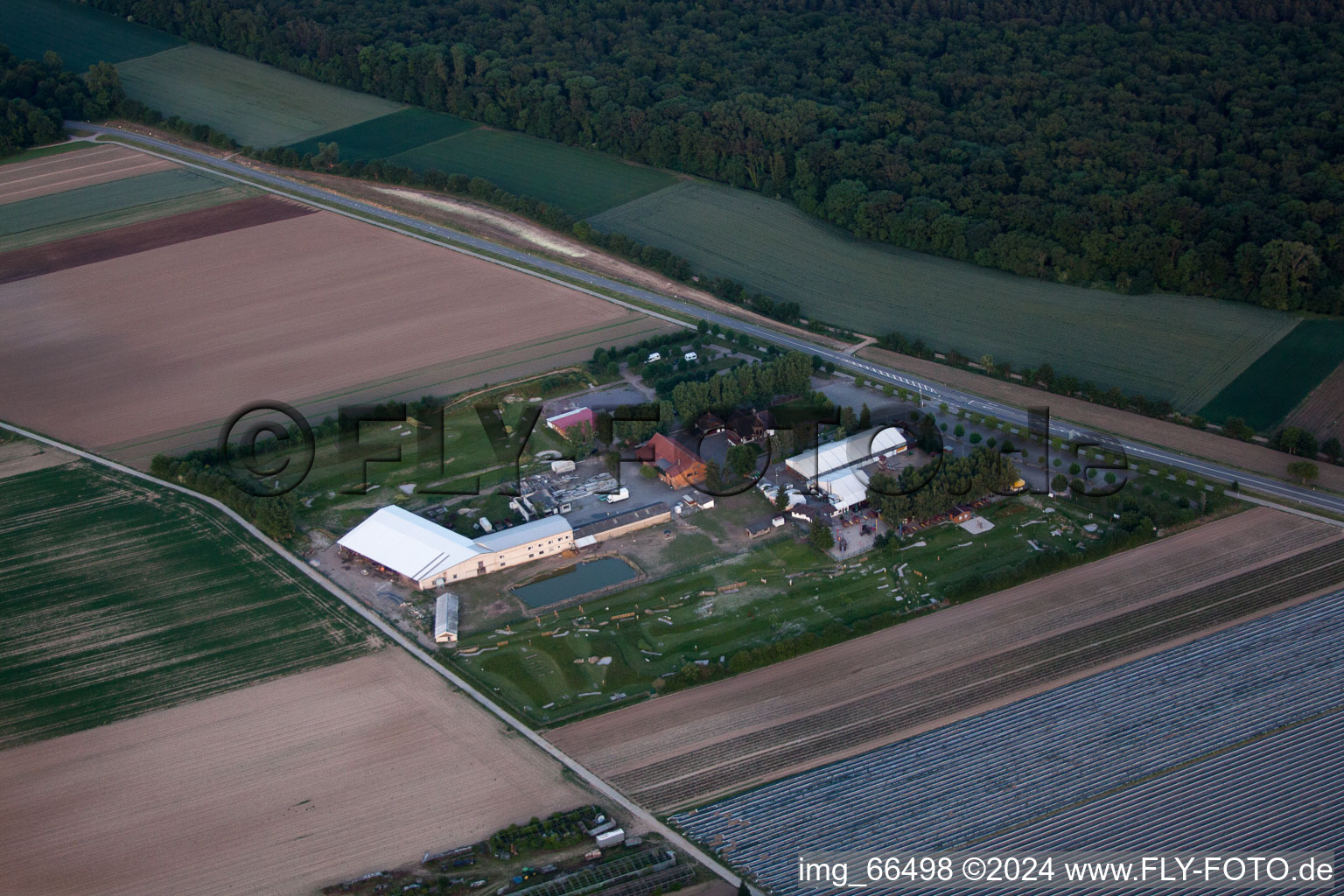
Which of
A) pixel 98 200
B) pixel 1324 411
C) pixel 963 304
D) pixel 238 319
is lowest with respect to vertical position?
pixel 1324 411

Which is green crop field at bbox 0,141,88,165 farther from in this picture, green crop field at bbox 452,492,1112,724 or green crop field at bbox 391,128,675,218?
green crop field at bbox 452,492,1112,724

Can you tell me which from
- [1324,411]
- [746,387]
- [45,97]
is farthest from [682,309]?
[45,97]

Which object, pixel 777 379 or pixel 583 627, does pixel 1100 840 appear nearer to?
pixel 583 627

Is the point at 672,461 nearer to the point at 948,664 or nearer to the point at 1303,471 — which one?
the point at 948,664

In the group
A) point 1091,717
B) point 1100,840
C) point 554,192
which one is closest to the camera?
point 1100,840

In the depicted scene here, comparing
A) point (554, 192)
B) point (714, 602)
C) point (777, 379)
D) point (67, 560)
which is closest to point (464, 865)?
point (714, 602)
